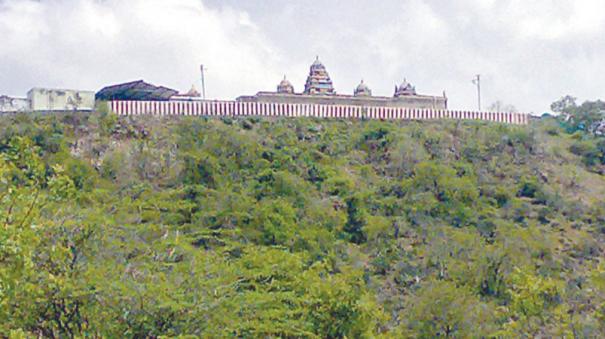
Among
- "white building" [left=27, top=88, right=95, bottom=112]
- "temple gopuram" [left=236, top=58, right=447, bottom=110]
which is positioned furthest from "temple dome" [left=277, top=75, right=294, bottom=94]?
"white building" [left=27, top=88, right=95, bottom=112]

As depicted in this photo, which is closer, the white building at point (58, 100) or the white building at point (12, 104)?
the white building at point (12, 104)

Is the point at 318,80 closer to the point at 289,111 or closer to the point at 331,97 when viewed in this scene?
the point at 331,97

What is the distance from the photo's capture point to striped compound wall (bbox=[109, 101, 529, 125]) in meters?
35.6

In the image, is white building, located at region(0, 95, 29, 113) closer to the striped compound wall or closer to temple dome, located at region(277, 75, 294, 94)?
the striped compound wall

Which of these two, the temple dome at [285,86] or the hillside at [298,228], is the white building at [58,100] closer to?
the hillside at [298,228]

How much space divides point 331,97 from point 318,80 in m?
6.66

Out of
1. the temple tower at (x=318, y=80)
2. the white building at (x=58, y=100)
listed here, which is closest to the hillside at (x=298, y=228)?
the white building at (x=58, y=100)

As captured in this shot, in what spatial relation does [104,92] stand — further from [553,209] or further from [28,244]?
[28,244]

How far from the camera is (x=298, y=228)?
2594 centimetres

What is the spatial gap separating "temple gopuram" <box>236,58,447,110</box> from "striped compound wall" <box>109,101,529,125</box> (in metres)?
2.09

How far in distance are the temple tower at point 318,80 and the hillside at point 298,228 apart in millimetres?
10888

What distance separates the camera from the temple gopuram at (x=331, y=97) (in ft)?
133

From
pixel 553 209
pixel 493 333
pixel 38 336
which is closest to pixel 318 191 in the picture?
pixel 553 209

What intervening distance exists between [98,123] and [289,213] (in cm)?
1132
